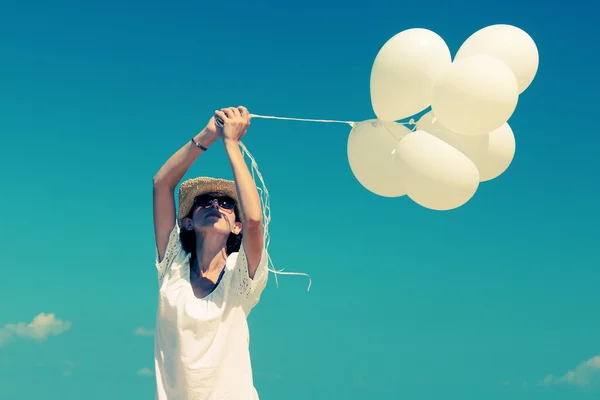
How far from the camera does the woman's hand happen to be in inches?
170

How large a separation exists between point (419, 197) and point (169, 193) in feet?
4.69

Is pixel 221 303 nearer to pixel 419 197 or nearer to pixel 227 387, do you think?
pixel 227 387

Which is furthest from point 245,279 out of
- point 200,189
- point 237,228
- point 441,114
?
point 441,114

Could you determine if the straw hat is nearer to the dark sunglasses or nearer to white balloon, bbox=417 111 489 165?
the dark sunglasses

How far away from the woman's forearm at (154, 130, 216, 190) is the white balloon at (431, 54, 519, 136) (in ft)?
4.33

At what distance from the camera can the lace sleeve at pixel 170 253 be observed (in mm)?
4480

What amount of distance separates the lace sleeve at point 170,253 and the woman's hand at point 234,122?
2.06ft

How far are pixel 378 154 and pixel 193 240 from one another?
3.99 feet

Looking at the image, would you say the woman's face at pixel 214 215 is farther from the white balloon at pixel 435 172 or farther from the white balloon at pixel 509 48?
the white balloon at pixel 509 48

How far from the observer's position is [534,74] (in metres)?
4.64

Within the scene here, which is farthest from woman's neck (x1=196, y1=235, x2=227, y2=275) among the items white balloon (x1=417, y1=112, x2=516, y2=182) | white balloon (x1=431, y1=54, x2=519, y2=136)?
white balloon (x1=431, y1=54, x2=519, y2=136)

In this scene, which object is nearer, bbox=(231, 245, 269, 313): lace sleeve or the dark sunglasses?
bbox=(231, 245, 269, 313): lace sleeve

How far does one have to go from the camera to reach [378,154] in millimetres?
4648

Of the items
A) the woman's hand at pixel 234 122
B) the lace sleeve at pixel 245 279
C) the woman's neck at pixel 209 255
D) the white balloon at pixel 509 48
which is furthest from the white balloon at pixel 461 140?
the woman's neck at pixel 209 255
